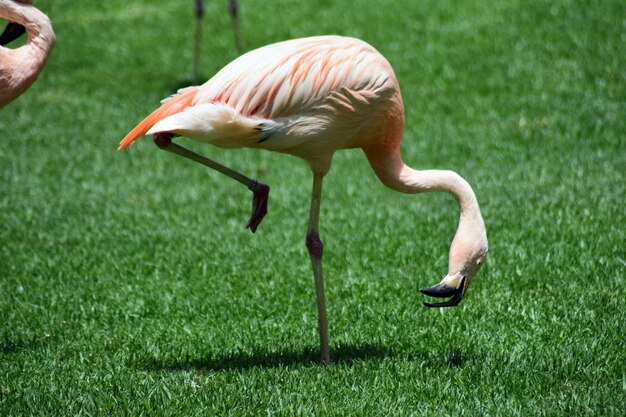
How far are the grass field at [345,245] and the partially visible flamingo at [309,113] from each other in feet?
1.76

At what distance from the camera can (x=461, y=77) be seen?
9539mm

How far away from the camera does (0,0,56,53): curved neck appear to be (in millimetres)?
4508

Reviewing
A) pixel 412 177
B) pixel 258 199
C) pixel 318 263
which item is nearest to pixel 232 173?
pixel 258 199

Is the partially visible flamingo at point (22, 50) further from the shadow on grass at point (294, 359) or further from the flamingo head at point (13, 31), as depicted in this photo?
the shadow on grass at point (294, 359)

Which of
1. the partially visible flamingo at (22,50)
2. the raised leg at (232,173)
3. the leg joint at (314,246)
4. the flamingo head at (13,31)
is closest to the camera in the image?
the raised leg at (232,173)

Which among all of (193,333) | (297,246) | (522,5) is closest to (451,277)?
(193,333)

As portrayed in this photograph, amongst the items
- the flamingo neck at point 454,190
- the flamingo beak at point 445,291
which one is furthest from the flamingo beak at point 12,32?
the flamingo beak at point 445,291

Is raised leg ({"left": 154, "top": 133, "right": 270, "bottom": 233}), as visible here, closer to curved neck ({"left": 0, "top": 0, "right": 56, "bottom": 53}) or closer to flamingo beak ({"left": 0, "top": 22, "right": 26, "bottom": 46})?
curved neck ({"left": 0, "top": 0, "right": 56, "bottom": 53})

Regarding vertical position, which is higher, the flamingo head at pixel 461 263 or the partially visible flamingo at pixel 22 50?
the partially visible flamingo at pixel 22 50

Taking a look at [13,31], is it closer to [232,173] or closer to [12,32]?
[12,32]

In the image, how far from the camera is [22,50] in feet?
14.8

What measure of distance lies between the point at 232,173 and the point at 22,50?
142 cm

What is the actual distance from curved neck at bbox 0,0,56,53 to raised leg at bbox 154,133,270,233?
104 cm

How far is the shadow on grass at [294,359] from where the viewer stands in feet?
13.5
